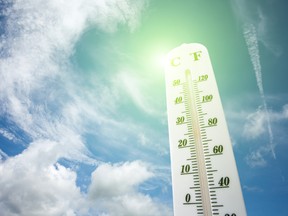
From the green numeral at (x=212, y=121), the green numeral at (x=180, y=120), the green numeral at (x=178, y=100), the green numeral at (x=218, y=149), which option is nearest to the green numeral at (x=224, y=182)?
the green numeral at (x=218, y=149)

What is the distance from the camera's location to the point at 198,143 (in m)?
→ 3.72

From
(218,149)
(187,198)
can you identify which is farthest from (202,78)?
(187,198)

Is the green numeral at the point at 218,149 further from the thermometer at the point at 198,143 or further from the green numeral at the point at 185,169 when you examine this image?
the green numeral at the point at 185,169

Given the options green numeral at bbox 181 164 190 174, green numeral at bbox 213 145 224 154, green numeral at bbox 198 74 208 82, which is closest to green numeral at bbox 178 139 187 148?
green numeral at bbox 181 164 190 174

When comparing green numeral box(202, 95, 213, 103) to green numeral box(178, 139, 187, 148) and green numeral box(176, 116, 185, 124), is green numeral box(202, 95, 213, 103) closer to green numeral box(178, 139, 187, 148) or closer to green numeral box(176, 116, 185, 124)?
green numeral box(176, 116, 185, 124)

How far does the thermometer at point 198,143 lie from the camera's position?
321cm

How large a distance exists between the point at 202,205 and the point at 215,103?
1852 millimetres

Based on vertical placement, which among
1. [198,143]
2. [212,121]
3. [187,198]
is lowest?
[187,198]

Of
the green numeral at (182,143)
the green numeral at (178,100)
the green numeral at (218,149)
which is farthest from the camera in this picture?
the green numeral at (178,100)

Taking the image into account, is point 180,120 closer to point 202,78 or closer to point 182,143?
point 182,143

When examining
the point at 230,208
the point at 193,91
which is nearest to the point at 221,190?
the point at 230,208

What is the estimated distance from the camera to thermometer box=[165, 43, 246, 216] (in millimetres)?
3209

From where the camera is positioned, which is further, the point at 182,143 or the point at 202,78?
the point at 202,78

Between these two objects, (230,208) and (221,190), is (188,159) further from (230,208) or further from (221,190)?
(230,208)
